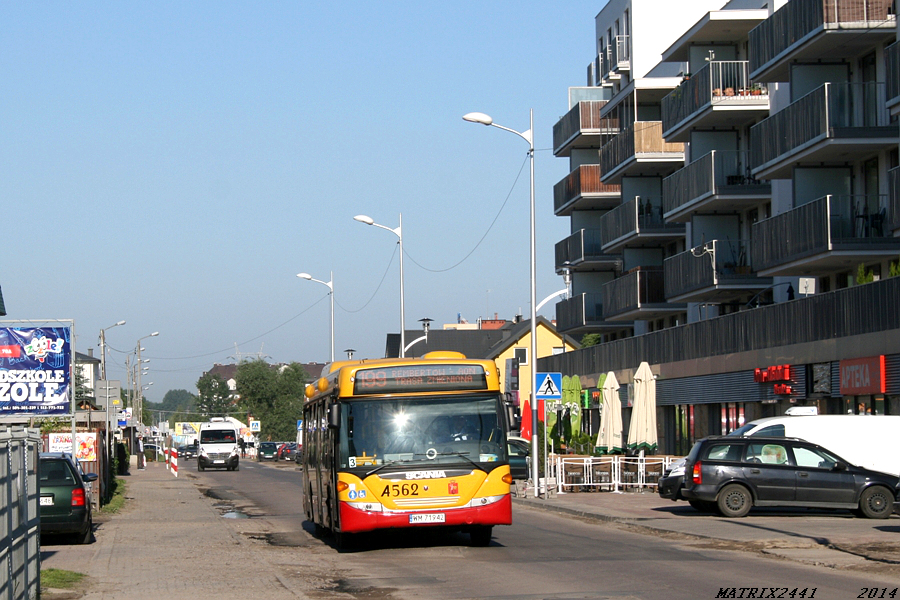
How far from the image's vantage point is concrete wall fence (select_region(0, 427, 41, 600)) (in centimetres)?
944

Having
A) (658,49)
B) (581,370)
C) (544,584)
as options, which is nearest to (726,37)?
(658,49)

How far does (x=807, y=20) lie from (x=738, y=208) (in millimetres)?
10520

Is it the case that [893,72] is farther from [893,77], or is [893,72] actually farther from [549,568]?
[549,568]

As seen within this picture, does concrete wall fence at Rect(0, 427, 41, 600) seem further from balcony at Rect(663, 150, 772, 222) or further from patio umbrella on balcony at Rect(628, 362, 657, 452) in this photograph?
balcony at Rect(663, 150, 772, 222)

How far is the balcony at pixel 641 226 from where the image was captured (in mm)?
46906

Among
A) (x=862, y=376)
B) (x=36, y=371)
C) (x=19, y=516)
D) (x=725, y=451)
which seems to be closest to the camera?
(x=19, y=516)

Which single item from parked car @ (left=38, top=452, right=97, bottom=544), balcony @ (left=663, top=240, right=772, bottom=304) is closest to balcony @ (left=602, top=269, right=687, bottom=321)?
balcony @ (left=663, top=240, right=772, bottom=304)

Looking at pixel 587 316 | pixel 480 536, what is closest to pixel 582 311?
pixel 587 316

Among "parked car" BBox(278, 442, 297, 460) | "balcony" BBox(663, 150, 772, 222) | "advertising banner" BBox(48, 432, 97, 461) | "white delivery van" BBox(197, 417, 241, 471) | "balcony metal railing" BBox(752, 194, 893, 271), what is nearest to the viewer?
"balcony metal railing" BBox(752, 194, 893, 271)

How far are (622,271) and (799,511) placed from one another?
2737 centimetres

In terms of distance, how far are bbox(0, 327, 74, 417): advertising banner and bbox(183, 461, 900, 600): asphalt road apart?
22.4ft

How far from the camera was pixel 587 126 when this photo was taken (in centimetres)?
5459

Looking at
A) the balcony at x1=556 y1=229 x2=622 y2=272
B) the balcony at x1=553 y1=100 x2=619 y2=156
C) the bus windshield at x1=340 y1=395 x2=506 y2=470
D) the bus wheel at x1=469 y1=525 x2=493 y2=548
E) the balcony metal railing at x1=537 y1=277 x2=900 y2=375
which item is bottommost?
the bus wheel at x1=469 y1=525 x2=493 y2=548

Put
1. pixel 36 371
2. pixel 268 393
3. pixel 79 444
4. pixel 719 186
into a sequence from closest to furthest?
pixel 36 371
pixel 79 444
pixel 719 186
pixel 268 393
